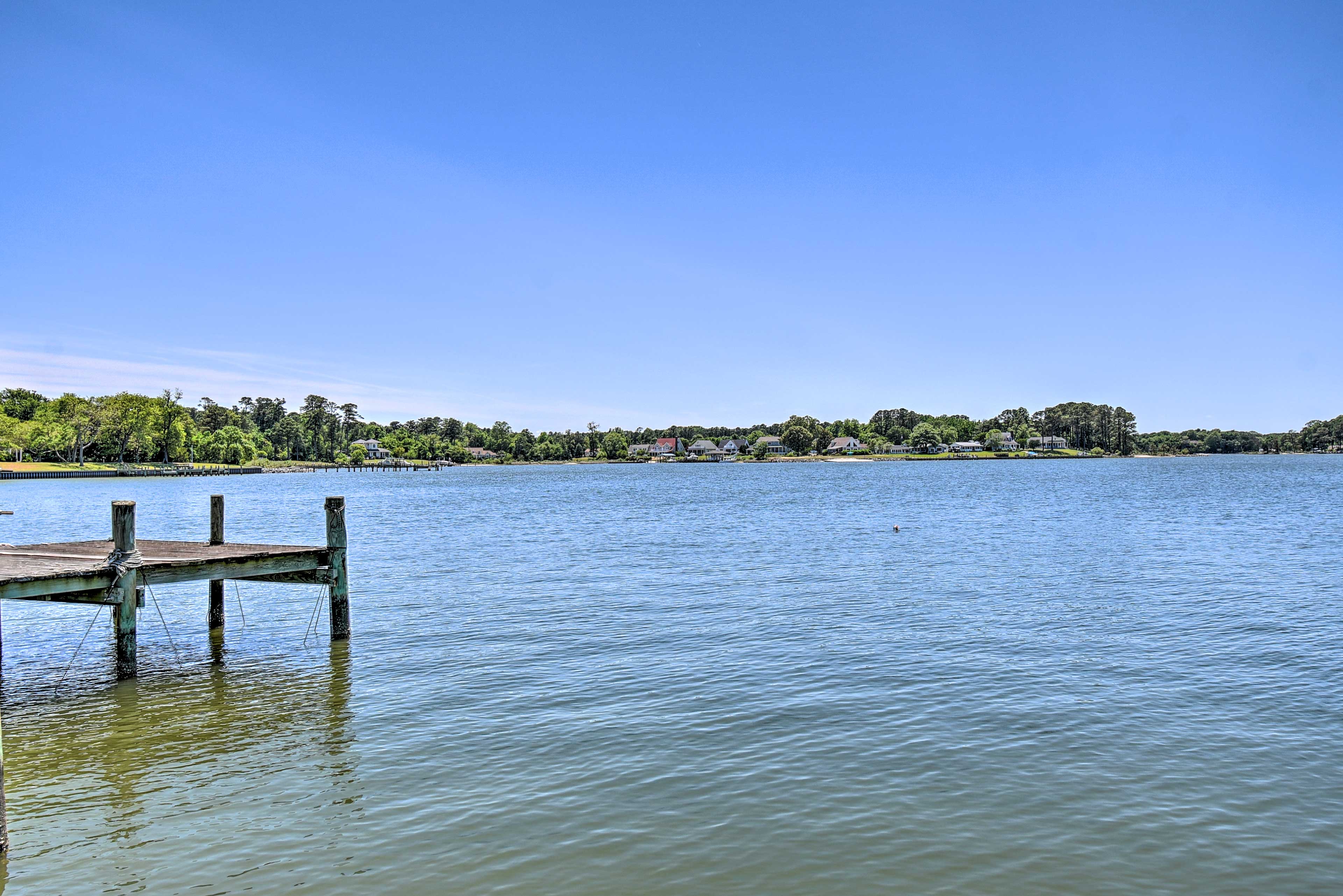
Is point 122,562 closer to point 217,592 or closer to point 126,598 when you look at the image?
point 126,598

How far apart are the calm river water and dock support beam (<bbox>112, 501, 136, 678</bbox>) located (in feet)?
1.80

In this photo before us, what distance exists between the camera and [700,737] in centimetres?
1179

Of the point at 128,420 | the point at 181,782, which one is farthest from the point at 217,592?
the point at 128,420

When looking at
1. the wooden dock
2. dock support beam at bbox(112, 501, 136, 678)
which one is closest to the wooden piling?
the wooden dock

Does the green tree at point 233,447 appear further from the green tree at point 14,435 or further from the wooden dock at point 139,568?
the wooden dock at point 139,568

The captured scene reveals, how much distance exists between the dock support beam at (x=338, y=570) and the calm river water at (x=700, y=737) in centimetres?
57

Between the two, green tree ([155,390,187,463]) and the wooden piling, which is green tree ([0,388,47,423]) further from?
the wooden piling

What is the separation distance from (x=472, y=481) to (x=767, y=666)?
13039 centimetres

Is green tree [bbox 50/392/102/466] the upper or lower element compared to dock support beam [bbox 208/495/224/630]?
upper

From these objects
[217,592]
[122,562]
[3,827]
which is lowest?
[3,827]

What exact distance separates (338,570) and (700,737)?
959cm

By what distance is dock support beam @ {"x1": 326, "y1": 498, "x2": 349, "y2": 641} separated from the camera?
17.7 meters

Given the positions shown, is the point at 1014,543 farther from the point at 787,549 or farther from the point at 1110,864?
the point at 1110,864

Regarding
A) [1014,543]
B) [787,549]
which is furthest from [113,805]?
[1014,543]
